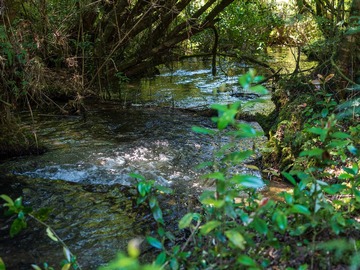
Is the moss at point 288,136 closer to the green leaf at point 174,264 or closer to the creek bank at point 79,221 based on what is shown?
the creek bank at point 79,221

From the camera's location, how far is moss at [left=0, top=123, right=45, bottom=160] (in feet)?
17.6

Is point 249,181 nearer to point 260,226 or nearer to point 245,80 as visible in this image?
point 260,226

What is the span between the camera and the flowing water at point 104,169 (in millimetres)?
3471

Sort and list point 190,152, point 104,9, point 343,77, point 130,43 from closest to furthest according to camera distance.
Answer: point 343,77
point 190,152
point 104,9
point 130,43

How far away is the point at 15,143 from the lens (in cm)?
554

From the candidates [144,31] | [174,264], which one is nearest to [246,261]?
[174,264]

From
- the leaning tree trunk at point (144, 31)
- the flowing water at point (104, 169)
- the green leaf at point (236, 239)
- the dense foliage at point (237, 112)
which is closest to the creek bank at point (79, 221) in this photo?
the flowing water at point (104, 169)

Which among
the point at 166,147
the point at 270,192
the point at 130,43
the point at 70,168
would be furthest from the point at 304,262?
the point at 130,43

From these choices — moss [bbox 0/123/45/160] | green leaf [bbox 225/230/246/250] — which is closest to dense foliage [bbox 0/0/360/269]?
green leaf [bbox 225/230/246/250]

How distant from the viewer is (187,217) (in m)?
2.12

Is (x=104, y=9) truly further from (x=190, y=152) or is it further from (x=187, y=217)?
(x=187, y=217)

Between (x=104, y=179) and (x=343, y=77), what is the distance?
128 inches

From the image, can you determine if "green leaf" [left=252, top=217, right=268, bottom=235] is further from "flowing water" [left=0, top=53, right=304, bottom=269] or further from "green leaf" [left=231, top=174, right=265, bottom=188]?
"flowing water" [left=0, top=53, right=304, bottom=269]

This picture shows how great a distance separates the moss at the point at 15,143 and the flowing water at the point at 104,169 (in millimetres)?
172
